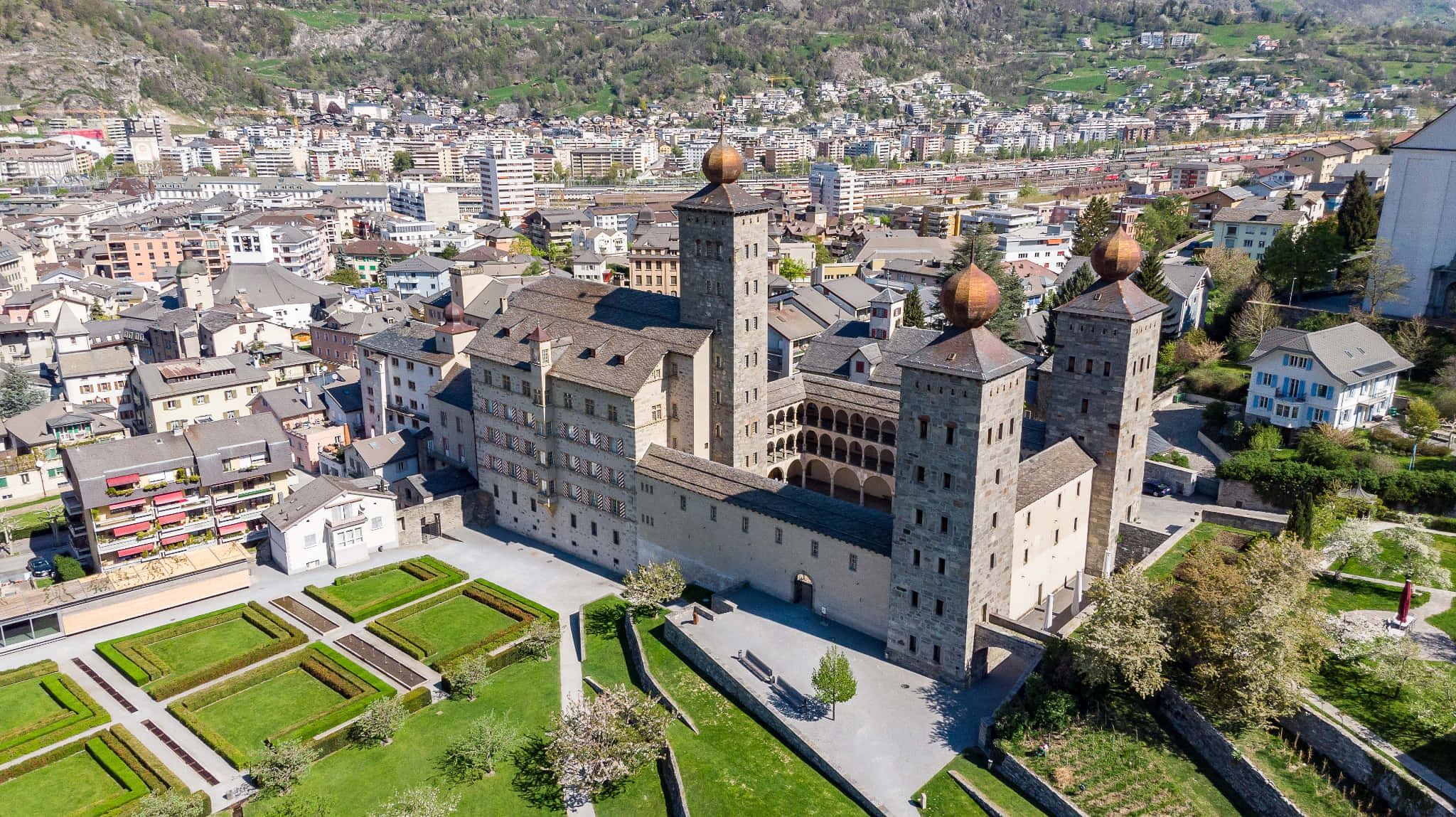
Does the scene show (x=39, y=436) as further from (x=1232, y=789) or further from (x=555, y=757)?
(x=1232, y=789)

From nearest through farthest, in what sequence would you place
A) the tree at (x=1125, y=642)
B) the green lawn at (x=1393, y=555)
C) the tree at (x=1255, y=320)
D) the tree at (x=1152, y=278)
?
the tree at (x=1125, y=642) → the green lawn at (x=1393, y=555) → the tree at (x=1255, y=320) → the tree at (x=1152, y=278)

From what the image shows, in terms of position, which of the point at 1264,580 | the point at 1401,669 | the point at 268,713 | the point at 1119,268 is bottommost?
the point at 268,713

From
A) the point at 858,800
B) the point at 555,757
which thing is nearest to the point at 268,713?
the point at 555,757

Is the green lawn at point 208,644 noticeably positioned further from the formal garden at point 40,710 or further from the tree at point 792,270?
the tree at point 792,270

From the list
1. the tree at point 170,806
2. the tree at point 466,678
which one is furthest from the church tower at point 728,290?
the tree at point 170,806

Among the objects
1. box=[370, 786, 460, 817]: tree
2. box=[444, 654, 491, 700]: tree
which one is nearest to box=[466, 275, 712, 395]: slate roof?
box=[444, 654, 491, 700]: tree

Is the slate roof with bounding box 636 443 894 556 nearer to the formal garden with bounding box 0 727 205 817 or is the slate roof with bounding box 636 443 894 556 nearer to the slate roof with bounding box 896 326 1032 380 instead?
the slate roof with bounding box 896 326 1032 380
